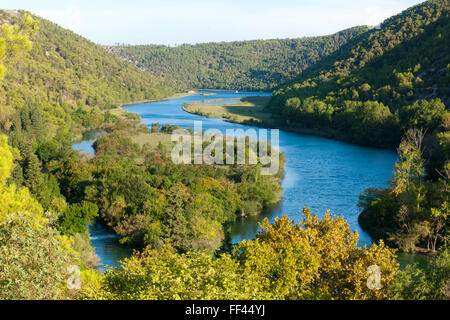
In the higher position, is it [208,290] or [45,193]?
[208,290]

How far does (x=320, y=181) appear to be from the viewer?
43.0m

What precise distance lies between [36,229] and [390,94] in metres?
72.6

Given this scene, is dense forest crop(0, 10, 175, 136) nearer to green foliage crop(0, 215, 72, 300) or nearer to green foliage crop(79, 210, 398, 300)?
green foliage crop(79, 210, 398, 300)

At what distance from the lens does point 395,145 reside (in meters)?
58.6

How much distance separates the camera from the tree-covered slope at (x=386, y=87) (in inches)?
2429

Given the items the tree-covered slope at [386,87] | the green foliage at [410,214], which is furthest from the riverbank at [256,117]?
the green foliage at [410,214]

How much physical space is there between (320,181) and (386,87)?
3902 cm

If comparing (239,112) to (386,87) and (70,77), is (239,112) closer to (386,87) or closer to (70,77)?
(386,87)

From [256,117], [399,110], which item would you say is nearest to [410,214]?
[399,110]

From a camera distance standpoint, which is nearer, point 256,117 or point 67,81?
point 256,117

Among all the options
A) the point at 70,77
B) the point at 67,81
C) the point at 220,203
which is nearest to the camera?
the point at 220,203

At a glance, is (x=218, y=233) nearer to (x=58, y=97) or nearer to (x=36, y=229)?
(x=36, y=229)

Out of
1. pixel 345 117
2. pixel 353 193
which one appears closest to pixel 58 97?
pixel 345 117

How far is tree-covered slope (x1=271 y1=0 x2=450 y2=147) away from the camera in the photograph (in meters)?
61.7
